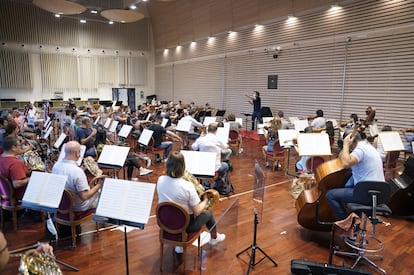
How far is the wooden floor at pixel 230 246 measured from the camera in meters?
3.44

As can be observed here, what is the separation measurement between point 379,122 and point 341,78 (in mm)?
2131

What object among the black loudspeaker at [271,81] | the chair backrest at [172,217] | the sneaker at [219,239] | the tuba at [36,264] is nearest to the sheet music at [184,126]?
the black loudspeaker at [271,81]

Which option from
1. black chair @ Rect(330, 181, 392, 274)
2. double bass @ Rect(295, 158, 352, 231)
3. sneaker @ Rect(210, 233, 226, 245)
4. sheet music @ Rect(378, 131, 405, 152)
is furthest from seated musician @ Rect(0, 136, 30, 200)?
sheet music @ Rect(378, 131, 405, 152)

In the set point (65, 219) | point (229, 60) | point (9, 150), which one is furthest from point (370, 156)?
point (229, 60)

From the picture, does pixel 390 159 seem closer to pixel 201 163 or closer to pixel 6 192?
pixel 201 163

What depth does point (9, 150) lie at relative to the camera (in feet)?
14.0

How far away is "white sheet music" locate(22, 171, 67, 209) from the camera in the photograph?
3232 millimetres

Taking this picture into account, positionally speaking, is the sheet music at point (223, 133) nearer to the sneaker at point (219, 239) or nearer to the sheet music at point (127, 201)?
the sneaker at point (219, 239)

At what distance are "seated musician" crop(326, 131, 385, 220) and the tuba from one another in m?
3.33

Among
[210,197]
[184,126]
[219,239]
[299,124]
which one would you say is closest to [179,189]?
[210,197]

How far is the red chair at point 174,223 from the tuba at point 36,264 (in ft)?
4.19

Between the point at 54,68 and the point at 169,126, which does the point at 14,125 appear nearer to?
the point at 169,126

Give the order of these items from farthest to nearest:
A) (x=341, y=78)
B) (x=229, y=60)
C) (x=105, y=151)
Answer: (x=229, y=60) → (x=341, y=78) → (x=105, y=151)

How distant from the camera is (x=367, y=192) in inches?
132
